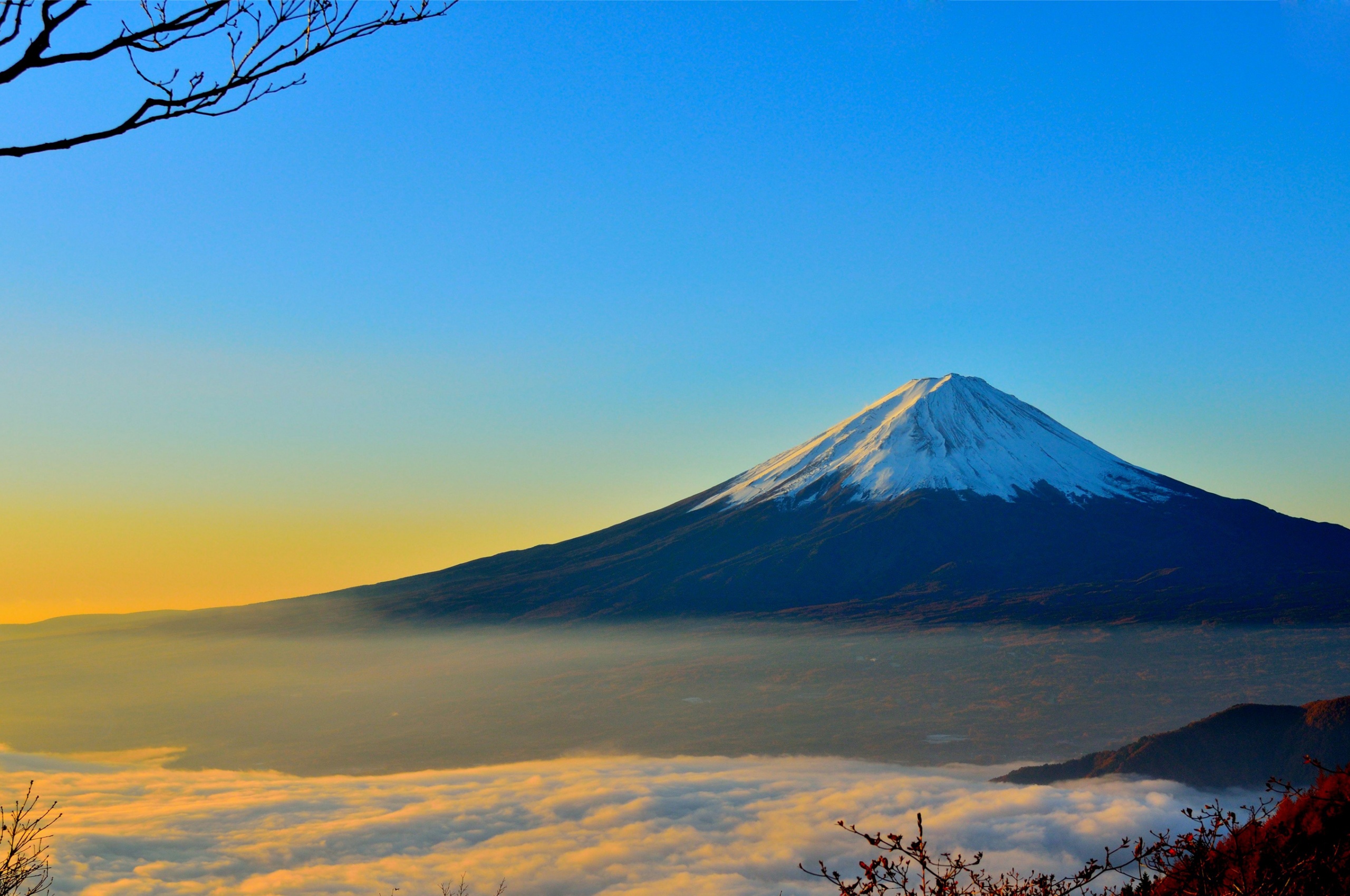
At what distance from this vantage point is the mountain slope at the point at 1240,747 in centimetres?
9000

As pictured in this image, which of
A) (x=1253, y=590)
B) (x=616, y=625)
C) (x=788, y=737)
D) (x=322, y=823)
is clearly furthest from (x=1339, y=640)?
(x=322, y=823)

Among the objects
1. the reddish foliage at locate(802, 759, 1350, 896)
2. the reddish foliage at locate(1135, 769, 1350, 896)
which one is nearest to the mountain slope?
the reddish foliage at locate(1135, 769, 1350, 896)

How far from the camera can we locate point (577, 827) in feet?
431

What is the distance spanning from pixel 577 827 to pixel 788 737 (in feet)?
148

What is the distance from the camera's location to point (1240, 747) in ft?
333

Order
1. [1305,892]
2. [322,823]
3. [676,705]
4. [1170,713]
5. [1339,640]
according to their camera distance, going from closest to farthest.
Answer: [1305,892], [322,823], [1170,713], [1339,640], [676,705]

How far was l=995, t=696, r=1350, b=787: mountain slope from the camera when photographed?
9000 centimetres

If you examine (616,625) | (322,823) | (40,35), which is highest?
(40,35)

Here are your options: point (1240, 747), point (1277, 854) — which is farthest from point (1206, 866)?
point (1240, 747)

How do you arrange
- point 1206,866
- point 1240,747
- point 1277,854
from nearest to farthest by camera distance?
point 1206,866, point 1277,854, point 1240,747

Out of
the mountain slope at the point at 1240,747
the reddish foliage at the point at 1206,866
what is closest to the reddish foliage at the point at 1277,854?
the reddish foliage at the point at 1206,866

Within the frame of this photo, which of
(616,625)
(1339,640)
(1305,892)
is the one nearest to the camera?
(1305,892)

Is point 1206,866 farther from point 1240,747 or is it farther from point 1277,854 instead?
point 1240,747

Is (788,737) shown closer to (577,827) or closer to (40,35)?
(577,827)
